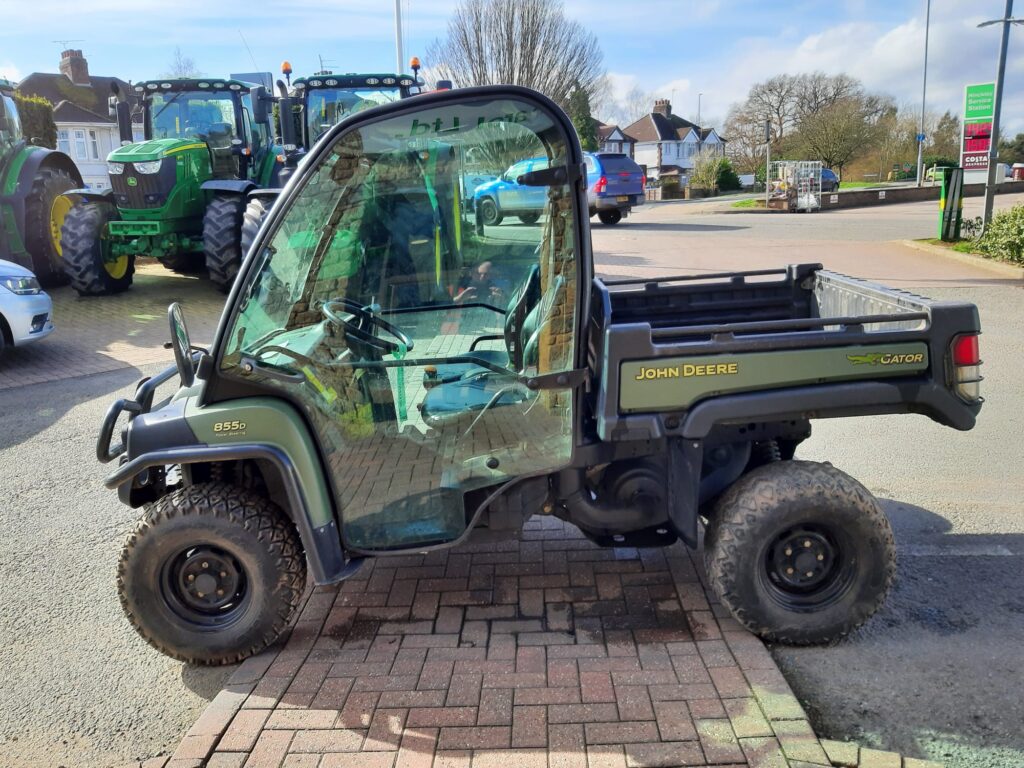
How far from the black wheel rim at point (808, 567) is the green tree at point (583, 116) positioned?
3123cm

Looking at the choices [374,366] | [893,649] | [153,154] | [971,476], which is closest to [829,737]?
[893,649]

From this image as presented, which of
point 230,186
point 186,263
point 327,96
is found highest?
point 327,96

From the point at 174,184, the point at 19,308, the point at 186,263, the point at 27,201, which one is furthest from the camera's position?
the point at 186,263

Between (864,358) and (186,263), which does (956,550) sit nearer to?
(864,358)

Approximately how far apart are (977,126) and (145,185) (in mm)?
14840

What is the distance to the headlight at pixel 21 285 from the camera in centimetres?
862

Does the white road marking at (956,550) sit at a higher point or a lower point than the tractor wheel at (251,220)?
lower

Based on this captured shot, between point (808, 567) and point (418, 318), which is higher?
point (418, 318)

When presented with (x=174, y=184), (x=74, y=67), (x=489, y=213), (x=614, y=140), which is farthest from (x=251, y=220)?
(x=614, y=140)

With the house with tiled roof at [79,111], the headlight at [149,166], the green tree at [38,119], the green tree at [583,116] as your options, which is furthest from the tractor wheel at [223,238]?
the house with tiled roof at [79,111]

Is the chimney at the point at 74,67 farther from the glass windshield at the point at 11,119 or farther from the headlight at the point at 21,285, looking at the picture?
the headlight at the point at 21,285

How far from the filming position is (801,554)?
3412 millimetres

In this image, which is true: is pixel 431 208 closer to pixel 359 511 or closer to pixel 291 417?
pixel 291 417

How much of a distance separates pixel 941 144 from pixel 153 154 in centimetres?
5280
